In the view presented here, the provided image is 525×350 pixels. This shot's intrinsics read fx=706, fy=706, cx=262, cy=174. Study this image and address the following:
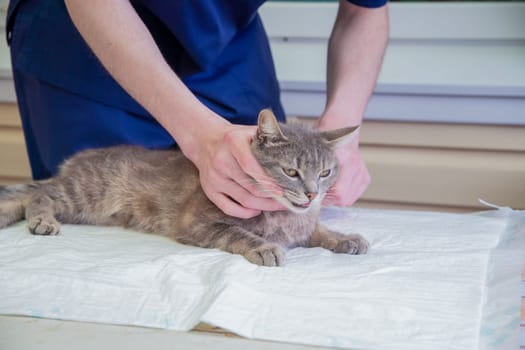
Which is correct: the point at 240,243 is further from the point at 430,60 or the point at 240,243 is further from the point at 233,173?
the point at 430,60

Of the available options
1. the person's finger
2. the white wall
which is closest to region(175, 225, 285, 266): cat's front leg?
the person's finger

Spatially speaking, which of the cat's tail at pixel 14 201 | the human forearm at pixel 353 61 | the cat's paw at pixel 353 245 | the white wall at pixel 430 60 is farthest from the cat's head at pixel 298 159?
the white wall at pixel 430 60

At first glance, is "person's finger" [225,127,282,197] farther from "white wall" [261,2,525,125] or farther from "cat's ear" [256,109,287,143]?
"white wall" [261,2,525,125]

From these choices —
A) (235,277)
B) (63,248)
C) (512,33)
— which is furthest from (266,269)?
(512,33)

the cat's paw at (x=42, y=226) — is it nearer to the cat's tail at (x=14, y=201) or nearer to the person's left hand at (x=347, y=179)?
the cat's tail at (x=14, y=201)

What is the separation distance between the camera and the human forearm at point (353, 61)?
1.79 m

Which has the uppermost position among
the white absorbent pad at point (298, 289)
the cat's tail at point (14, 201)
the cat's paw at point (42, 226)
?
the cat's tail at point (14, 201)

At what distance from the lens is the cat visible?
1.45m

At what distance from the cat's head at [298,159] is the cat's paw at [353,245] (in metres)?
0.10

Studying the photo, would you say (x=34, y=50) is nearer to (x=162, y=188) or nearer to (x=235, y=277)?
(x=162, y=188)

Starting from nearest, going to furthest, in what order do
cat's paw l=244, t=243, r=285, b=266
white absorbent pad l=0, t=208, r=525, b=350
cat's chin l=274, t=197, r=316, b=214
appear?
white absorbent pad l=0, t=208, r=525, b=350
cat's paw l=244, t=243, r=285, b=266
cat's chin l=274, t=197, r=316, b=214

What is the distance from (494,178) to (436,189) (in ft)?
0.64

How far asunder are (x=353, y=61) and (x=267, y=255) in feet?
2.52

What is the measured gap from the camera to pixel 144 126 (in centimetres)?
191
